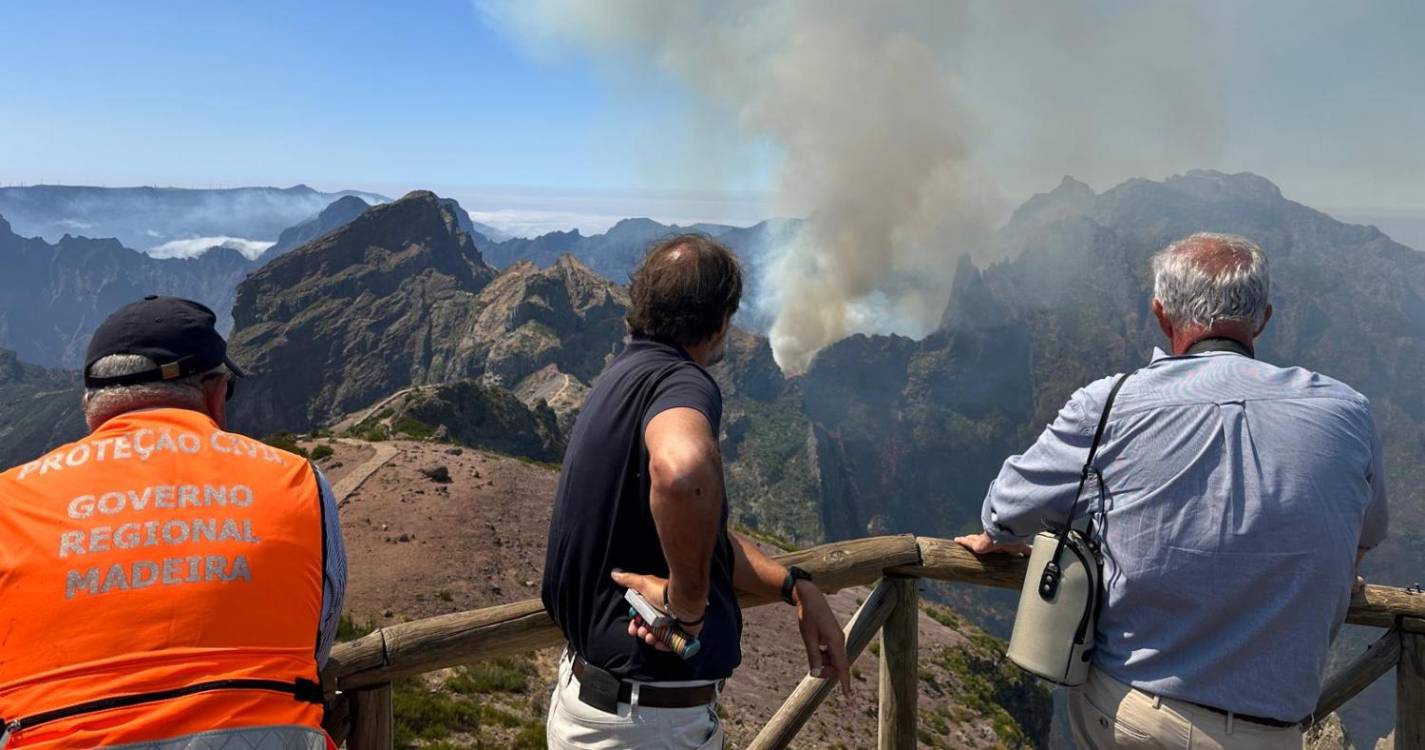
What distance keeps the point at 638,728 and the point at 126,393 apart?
2.41 metres

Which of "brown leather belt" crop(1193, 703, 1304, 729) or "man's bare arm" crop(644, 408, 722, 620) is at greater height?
"man's bare arm" crop(644, 408, 722, 620)

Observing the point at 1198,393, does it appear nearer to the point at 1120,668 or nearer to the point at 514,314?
the point at 1120,668

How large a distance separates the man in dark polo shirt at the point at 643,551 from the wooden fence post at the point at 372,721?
4.32 ft

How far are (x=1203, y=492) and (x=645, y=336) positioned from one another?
245 cm

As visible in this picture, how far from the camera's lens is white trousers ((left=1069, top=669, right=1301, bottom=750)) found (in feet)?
11.5

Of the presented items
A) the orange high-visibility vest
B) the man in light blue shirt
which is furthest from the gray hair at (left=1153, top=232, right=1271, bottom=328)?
the orange high-visibility vest

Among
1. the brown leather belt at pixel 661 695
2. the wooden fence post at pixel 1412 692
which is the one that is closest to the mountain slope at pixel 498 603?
the brown leather belt at pixel 661 695

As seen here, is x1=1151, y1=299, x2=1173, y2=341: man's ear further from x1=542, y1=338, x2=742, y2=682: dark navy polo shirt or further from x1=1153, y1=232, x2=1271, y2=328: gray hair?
x1=542, y1=338, x2=742, y2=682: dark navy polo shirt

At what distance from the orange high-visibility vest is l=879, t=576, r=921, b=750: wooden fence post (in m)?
3.64

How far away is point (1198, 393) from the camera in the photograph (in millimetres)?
3525

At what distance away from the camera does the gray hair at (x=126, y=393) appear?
Answer: 124 inches

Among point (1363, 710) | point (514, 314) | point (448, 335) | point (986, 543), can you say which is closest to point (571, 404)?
point (514, 314)

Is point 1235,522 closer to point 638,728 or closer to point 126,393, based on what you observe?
point 638,728

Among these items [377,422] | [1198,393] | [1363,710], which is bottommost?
[1363,710]
